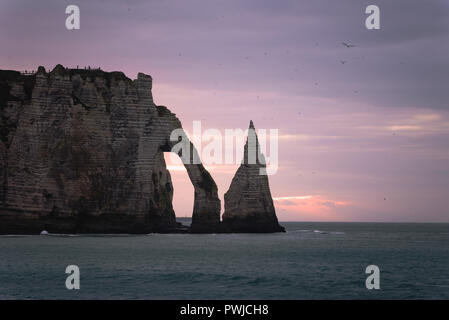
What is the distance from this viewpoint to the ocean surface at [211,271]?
1900 inches

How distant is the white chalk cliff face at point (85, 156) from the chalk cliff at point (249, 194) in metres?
2.93

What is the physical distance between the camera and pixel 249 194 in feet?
381

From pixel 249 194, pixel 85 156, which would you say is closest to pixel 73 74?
pixel 85 156

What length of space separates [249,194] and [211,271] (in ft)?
184

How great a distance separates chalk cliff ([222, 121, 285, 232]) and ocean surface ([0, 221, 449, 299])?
25.4m

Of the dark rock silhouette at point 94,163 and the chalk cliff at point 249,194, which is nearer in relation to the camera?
the dark rock silhouette at point 94,163

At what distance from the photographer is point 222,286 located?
51.2 metres

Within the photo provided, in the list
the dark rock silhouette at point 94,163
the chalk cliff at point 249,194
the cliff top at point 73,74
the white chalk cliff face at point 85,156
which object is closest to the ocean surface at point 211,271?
the dark rock silhouette at point 94,163

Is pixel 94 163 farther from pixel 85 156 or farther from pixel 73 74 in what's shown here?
pixel 73 74

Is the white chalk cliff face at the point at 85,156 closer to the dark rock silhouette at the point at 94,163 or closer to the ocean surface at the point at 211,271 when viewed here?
the dark rock silhouette at the point at 94,163

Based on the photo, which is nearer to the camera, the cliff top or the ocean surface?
the ocean surface

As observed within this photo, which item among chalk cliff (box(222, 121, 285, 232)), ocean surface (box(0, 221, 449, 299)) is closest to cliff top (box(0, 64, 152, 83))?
chalk cliff (box(222, 121, 285, 232))

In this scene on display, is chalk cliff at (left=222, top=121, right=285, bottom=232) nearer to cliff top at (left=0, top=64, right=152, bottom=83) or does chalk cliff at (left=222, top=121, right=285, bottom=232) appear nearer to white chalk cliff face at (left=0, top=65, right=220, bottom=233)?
white chalk cliff face at (left=0, top=65, right=220, bottom=233)

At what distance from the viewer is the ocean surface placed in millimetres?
48256
